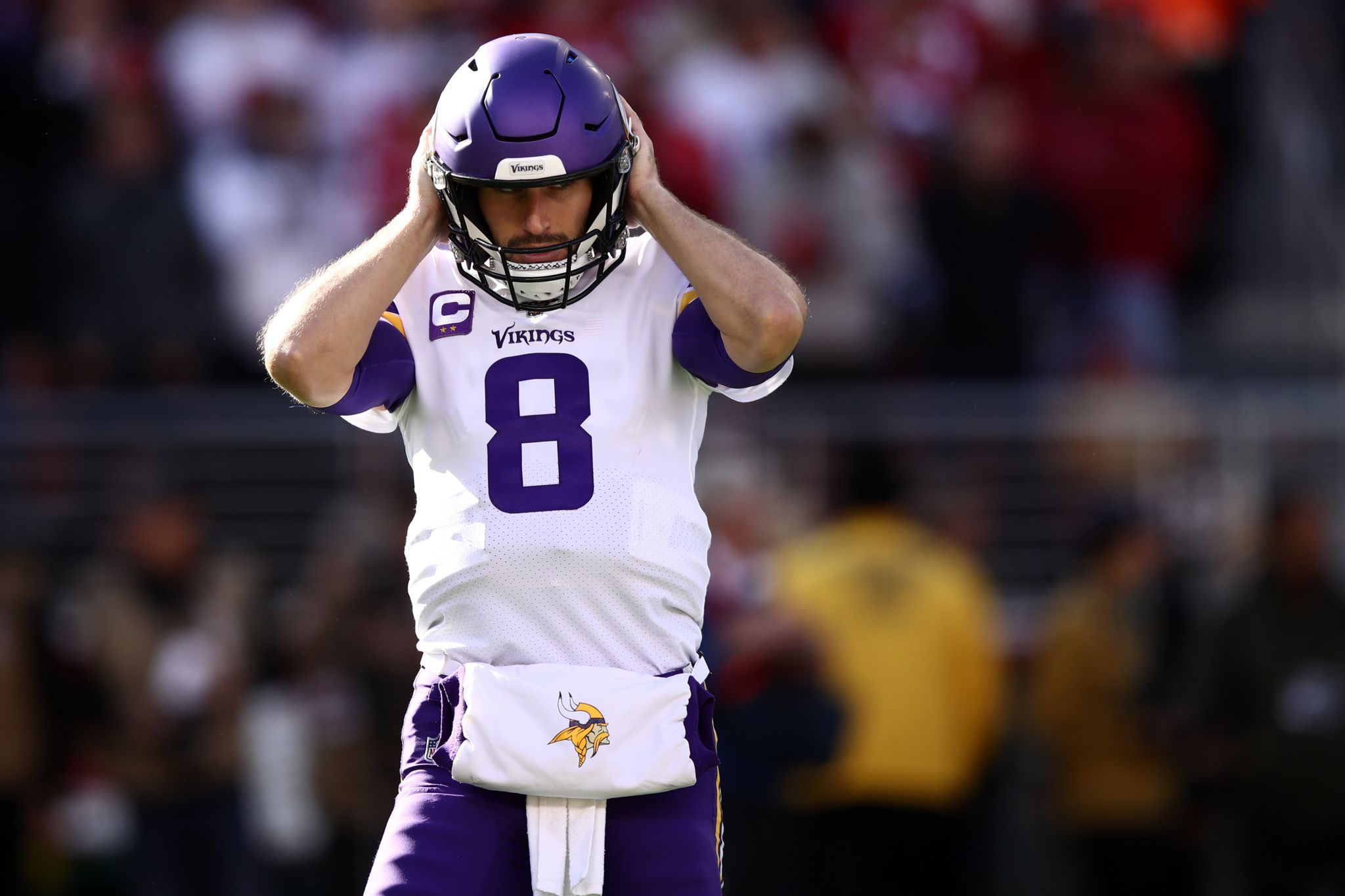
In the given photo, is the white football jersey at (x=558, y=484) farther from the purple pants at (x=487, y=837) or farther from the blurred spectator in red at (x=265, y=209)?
the blurred spectator in red at (x=265, y=209)

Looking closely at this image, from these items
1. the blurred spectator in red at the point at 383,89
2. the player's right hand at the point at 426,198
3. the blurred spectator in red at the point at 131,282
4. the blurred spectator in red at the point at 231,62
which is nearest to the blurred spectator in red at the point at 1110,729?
the blurred spectator in red at the point at 383,89

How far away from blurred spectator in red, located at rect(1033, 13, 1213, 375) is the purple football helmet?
6.70m

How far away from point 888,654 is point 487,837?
15.1ft

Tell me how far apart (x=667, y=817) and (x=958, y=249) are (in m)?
6.66

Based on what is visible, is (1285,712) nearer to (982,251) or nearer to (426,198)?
(982,251)

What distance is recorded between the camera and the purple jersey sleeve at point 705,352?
4332mm

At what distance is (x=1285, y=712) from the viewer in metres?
9.02

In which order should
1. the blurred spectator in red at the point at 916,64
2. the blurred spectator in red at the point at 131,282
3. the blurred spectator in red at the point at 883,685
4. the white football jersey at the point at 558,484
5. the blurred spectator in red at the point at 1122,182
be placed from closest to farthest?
the white football jersey at the point at 558,484 < the blurred spectator in red at the point at 883,685 < the blurred spectator in red at the point at 131,282 < the blurred spectator in red at the point at 1122,182 < the blurred spectator in red at the point at 916,64

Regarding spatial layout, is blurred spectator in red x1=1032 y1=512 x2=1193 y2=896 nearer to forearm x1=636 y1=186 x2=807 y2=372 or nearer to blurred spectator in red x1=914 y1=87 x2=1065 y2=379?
blurred spectator in red x1=914 y1=87 x2=1065 y2=379

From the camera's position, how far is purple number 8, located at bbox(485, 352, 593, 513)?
4.25 m

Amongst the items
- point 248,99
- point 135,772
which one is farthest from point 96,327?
point 135,772

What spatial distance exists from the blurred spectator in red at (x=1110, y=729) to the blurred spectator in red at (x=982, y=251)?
1608 mm

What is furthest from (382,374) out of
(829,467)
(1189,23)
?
(1189,23)

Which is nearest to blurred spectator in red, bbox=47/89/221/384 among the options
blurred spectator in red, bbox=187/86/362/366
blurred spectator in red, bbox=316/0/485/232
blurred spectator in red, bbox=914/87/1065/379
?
blurred spectator in red, bbox=187/86/362/366
